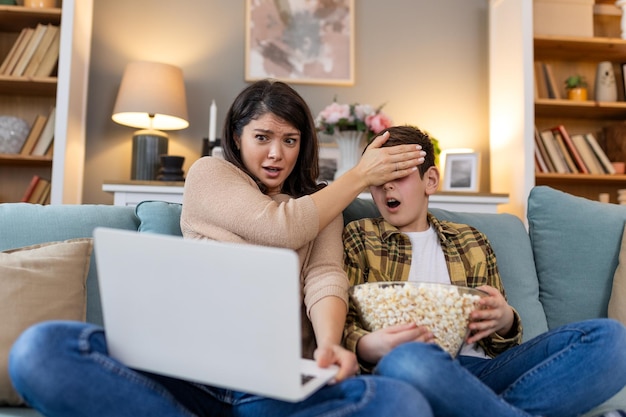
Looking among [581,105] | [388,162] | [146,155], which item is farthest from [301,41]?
[388,162]

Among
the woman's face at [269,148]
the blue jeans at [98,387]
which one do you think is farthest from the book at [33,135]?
the blue jeans at [98,387]

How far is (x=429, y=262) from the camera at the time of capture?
1.43 m

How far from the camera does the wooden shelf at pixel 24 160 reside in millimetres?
2729

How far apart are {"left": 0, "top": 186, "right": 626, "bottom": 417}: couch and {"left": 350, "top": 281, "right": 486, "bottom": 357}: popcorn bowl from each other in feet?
1.75

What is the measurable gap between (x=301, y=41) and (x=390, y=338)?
2.34 m

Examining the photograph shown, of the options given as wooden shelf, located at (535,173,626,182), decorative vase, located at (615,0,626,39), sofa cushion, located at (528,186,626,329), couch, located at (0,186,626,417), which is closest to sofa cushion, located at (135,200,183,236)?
couch, located at (0,186,626,417)

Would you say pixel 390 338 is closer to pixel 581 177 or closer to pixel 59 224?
pixel 59 224

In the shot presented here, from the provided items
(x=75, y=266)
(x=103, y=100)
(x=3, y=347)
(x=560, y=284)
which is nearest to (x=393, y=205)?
(x=560, y=284)

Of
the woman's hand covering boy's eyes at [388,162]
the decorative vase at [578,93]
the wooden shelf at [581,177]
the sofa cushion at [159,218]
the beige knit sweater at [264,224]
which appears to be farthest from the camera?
the decorative vase at [578,93]

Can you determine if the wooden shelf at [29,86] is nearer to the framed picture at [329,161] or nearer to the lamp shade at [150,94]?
the lamp shade at [150,94]

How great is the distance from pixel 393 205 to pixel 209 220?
16.4 inches

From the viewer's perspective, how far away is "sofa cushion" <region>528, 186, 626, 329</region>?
163cm

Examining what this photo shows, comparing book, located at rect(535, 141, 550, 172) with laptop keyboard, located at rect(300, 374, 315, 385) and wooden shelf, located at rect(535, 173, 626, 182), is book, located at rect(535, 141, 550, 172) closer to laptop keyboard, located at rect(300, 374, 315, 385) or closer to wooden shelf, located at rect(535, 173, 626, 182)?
wooden shelf, located at rect(535, 173, 626, 182)

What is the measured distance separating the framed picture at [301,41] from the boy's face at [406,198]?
69.8 inches
